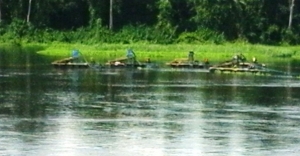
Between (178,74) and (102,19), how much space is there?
115 ft

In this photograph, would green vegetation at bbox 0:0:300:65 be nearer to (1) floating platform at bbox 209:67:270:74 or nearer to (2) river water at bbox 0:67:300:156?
(1) floating platform at bbox 209:67:270:74

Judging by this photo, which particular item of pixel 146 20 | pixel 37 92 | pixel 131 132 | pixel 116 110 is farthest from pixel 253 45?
pixel 131 132

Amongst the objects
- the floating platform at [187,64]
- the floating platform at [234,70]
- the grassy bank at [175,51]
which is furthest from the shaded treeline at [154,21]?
the floating platform at [234,70]

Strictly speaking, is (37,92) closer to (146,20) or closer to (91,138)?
(91,138)

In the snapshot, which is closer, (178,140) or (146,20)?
(178,140)

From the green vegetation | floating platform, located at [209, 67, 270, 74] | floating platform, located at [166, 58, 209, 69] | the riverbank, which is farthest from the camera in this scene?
the green vegetation

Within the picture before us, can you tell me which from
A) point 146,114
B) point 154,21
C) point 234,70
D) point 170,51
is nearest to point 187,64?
point 234,70

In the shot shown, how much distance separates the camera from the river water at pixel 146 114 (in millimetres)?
32719

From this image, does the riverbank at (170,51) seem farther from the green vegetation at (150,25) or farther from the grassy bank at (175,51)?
the green vegetation at (150,25)

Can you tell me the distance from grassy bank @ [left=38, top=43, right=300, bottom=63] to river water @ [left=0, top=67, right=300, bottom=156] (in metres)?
18.3

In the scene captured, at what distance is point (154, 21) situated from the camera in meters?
98.7

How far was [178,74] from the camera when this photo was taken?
6284 cm

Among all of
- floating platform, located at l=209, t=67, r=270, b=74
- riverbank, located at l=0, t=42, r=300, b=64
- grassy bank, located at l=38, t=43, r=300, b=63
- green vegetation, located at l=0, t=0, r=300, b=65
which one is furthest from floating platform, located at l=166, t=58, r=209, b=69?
green vegetation, located at l=0, t=0, r=300, b=65

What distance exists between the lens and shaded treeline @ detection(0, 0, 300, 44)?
92875 millimetres
